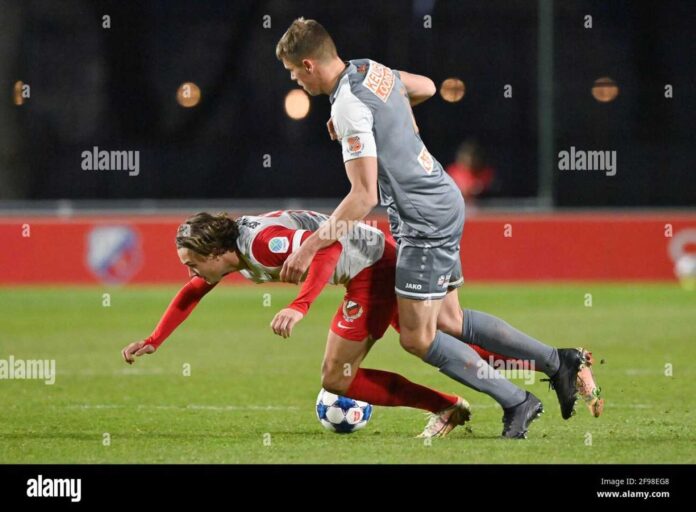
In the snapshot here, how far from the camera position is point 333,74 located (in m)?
6.61

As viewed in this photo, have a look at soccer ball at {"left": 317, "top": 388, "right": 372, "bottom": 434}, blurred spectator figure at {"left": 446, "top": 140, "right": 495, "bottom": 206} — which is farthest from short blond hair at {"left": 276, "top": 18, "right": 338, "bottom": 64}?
blurred spectator figure at {"left": 446, "top": 140, "right": 495, "bottom": 206}

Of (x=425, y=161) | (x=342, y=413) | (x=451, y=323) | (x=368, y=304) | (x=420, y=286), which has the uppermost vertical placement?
(x=425, y=161)

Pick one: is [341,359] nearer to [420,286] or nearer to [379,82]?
[420,286]

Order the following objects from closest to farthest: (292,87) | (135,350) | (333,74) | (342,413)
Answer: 1. (333,74)
2. (135,350)
3. (342,413)
4. (292,87)

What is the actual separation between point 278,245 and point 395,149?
757 mm

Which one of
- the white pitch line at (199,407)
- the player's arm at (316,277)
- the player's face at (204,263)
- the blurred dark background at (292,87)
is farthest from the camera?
the blurred dark background at (292,87)

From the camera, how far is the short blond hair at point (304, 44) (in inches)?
256

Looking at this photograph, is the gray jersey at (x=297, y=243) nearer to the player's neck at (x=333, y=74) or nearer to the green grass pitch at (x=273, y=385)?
the player's neck at (x=333, y=74)

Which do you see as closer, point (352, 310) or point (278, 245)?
point (278, 245)

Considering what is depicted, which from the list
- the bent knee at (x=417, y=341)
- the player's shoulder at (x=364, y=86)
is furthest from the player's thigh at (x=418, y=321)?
the player's shoulder at (x=364, y=86)

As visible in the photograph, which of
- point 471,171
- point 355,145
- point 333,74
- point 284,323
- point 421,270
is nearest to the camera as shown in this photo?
point 284,323

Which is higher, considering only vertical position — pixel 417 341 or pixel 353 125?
pixel 353 125

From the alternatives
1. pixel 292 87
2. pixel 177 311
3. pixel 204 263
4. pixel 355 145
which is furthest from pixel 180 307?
pixel 292 87

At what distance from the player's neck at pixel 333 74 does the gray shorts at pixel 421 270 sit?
0.86 meters
